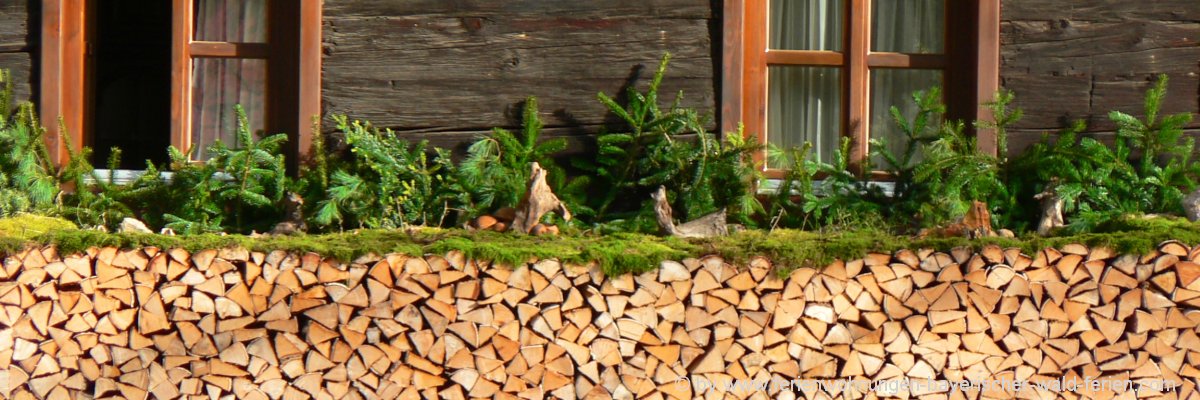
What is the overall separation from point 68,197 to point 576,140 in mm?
2232

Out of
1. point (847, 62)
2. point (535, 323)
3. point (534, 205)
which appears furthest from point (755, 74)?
point (535, 323)

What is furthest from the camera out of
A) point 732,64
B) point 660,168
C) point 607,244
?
point 732,64

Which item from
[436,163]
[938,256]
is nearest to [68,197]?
[436,163]

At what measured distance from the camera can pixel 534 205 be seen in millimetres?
5984

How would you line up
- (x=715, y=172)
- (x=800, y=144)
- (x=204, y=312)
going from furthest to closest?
(x=800, y=144), (x=715, y=172), (x=204, y=312)

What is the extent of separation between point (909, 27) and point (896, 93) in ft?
1.00

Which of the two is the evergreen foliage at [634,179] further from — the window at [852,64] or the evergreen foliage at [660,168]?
the window at [852,64]

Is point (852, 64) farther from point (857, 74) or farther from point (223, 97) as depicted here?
point (223, 97)

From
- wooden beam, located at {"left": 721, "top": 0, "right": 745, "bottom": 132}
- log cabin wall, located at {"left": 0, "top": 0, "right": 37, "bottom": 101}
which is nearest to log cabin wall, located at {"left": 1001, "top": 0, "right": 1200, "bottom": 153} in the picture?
wooden beam, located at {"left": 721, "top": 0, "right": 745, "bottom": 132}

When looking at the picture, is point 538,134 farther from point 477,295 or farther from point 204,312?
point 204,312

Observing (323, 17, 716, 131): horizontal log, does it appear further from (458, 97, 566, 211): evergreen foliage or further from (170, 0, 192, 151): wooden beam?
(170, 0, 192, 151): wooden beam

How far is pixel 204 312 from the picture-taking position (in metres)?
5.41

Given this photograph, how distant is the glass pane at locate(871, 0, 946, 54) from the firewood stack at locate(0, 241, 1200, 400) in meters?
1.39

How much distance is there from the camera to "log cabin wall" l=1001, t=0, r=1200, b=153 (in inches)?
256
